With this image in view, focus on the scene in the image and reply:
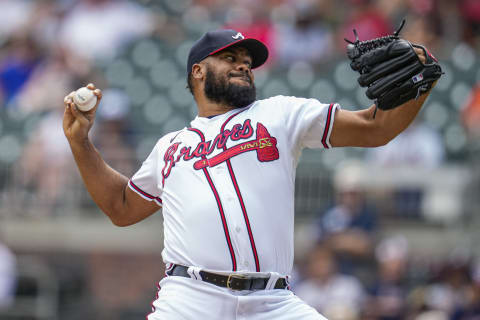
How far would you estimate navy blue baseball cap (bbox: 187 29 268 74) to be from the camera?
3898mm

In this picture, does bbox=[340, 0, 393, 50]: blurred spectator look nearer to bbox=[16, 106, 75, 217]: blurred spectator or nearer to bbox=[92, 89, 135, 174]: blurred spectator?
bbox=[92, 89, 135, 174]: blurred spectator

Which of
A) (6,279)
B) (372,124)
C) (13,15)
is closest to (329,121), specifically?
(372,124)

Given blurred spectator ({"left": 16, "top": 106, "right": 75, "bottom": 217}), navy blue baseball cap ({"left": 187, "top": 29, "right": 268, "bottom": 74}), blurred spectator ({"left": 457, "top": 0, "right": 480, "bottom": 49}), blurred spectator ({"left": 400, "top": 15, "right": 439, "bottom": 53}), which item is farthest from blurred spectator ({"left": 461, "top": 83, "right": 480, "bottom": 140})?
navy blue baseball cap ({"left": 187, "top": 29, "right": 268, "bottom": 74})

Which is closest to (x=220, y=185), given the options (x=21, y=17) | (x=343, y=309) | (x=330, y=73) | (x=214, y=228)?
(x=214, y=228)

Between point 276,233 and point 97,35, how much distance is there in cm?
809

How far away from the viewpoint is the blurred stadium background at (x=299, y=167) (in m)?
7.66

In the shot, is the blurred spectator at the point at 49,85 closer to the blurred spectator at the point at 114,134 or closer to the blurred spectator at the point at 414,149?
the blurred spectator at the point at 114,134

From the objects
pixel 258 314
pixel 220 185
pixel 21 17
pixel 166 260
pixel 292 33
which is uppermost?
pixel 21 17

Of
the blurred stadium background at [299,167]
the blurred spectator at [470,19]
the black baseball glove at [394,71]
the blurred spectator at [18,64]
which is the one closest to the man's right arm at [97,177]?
the black baseball glove at [394,71]

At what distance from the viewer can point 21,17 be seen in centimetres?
1228

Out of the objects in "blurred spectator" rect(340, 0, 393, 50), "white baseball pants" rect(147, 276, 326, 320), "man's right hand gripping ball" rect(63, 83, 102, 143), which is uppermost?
"blurred spectator" rect(340, 0, 393, 50)

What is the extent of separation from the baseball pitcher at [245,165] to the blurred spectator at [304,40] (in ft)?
20.3

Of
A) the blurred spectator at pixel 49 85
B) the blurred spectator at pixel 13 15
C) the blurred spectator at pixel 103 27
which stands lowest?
the blurred spectator at pixel 49 85

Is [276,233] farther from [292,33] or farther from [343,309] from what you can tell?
[292,33]
